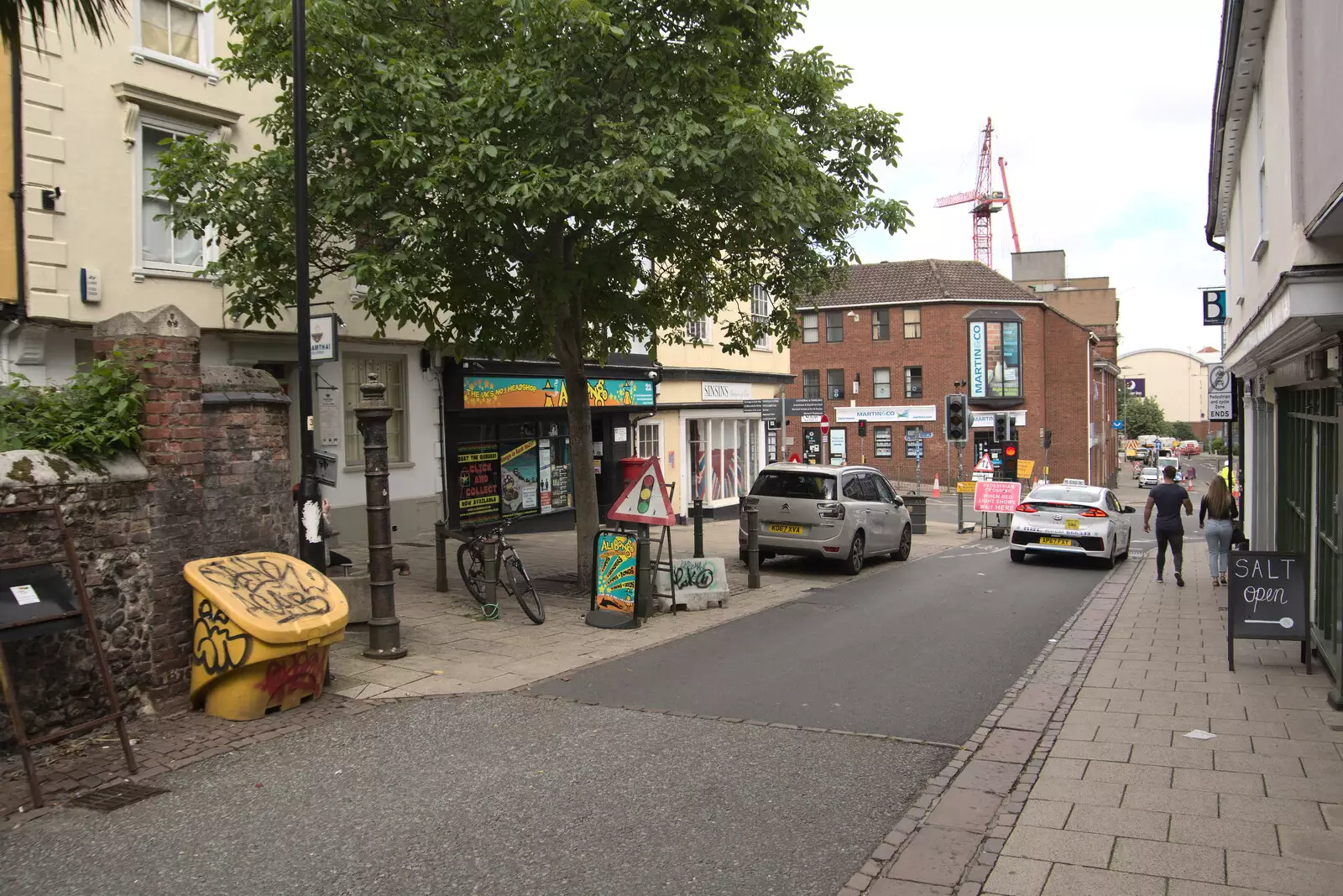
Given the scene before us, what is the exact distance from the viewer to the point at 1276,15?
8.07 meters

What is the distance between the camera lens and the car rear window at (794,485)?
50.8 feet

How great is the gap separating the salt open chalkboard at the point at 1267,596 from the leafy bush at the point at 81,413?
8663 mm

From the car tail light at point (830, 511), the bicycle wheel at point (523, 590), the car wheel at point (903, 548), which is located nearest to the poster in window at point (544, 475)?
the car tail light at point (830, 511)

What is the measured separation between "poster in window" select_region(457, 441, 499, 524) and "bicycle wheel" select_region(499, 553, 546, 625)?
7386 millimetres

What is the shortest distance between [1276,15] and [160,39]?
12908 millimetres

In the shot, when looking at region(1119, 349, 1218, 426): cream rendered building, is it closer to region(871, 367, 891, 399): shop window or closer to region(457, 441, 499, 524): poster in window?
region(871, 367, 891, 399): shop window

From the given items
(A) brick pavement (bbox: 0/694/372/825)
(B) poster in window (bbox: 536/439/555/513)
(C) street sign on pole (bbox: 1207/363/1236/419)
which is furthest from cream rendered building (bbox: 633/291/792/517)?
(A) brick pavement (bbox: 0/694/372/825)

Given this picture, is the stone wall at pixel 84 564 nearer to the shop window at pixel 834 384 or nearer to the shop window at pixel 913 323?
the shop window at pixel 913 323

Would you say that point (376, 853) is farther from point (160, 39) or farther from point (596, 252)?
Answer: point (160, 39)

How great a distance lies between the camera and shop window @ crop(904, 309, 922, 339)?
173 feet

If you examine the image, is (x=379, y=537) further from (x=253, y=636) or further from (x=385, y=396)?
(x=385, y=396)

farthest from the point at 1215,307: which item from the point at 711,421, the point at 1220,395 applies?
the point at 711,421

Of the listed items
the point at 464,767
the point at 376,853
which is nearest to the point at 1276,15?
the point at 464,767

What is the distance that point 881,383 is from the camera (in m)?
54.1
